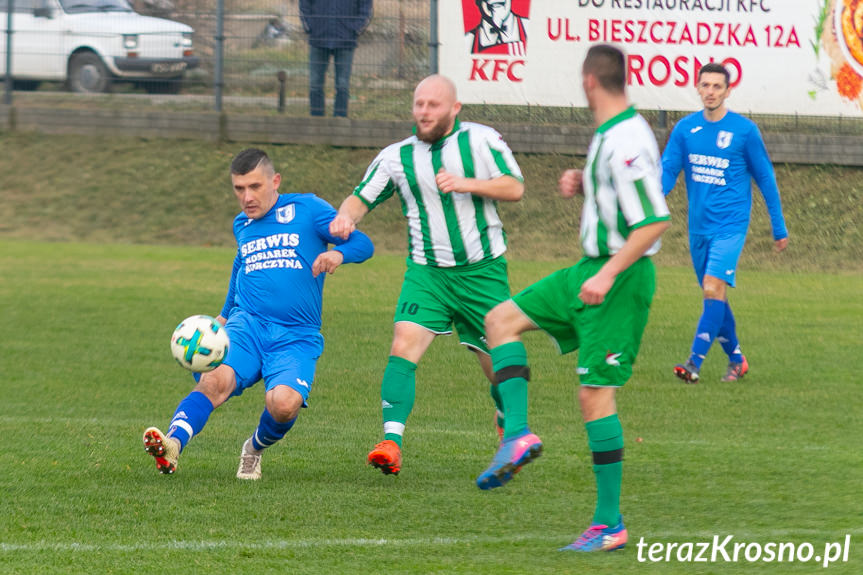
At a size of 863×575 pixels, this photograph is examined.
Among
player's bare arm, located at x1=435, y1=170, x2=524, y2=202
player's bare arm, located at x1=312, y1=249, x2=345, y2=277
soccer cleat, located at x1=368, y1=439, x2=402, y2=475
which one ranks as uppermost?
player's bare arm, located at x1=435, y1=170, x2=524, y2=202

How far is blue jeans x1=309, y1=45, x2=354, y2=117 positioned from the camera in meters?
16.8

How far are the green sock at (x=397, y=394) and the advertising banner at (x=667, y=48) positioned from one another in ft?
34.8

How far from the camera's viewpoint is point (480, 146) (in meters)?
6.16

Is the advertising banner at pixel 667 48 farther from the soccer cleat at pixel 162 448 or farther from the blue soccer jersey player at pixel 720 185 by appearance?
the soccer cleat at pixel 162 448

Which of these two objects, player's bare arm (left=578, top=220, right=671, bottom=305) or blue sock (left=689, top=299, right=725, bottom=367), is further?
blue sock (left=689, top=299, right=725, bottom=367)

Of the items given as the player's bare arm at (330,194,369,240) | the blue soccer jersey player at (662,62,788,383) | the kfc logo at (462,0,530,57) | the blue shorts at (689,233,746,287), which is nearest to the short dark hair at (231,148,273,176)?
the player's bare arm at (330,194,369,240)

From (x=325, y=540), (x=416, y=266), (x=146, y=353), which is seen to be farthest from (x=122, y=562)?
(x=146, y=353)

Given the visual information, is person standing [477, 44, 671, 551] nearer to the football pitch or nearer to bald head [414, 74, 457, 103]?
the football pitch

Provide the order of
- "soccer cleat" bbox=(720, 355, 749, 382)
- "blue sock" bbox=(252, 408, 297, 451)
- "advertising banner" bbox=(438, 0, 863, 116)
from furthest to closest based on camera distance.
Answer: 1. "advertising banner" bbox=(438, 0, 863, 116)
2. "soccer cleat" bbox=(720, 355, 749, 382)
3. "blue sock" bbox=(252, 408, 297, 451)

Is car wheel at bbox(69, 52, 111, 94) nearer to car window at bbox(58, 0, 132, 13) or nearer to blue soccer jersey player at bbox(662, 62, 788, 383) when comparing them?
car window at bbox(58, 0, 132, 13)

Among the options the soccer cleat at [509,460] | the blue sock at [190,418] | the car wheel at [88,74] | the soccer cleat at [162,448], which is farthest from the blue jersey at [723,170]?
the car wheel at [88,74]

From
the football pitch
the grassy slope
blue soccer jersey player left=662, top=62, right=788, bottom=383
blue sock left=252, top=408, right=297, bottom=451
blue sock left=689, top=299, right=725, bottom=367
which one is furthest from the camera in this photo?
the grassy slope

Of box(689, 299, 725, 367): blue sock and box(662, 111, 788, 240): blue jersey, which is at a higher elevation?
box(662, 111, 788, 240): blue jersey

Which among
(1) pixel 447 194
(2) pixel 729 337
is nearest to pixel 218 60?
(2) pixel 729 337
